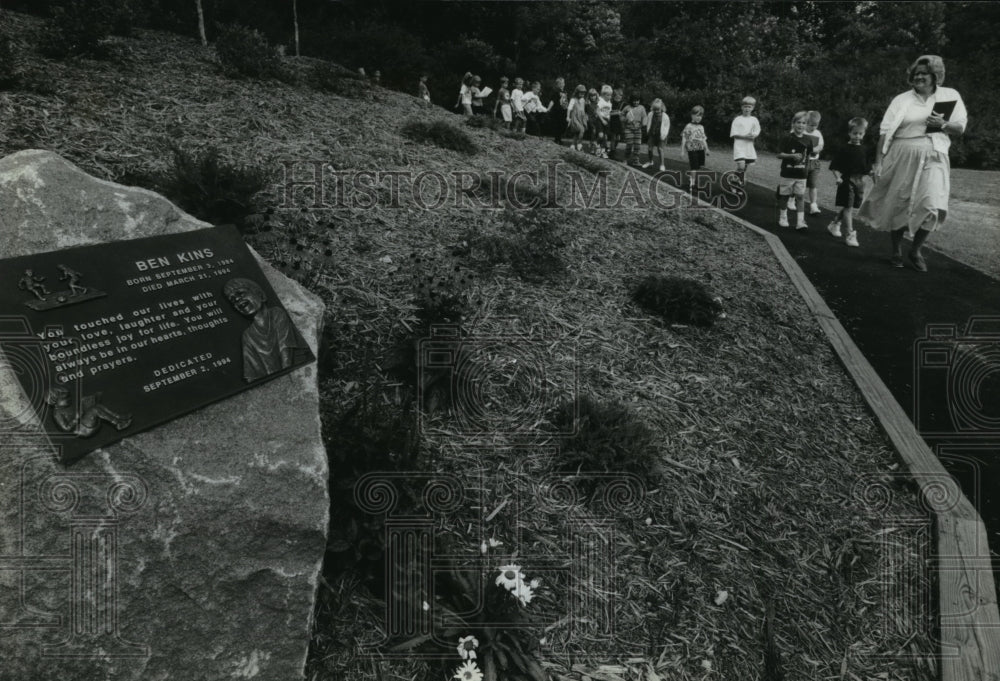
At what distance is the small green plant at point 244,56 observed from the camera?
8156 mm

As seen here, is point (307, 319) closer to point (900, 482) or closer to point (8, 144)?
point (8, 144)

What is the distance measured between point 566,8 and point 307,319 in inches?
1068

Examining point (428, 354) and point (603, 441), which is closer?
point (603, 441)

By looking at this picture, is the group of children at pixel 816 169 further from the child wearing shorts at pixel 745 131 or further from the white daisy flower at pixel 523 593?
the white daisy flower at pixel 523 593

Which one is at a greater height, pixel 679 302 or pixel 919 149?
pixel 919 149

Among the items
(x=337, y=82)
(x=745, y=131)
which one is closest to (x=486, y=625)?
(x=337, y=82)

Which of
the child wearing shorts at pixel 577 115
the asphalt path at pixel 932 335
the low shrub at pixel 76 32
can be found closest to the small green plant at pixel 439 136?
the low shrub at pixel 76 32

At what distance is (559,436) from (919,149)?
628 centimetres

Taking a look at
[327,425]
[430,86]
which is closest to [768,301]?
[327,425]

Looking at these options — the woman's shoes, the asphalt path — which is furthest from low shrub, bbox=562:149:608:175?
the woman's shoes

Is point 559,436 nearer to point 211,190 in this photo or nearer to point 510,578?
point 510,578

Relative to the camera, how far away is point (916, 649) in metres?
2.82

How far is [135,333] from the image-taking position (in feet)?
7.47

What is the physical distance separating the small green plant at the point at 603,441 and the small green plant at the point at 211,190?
2.56 metres
